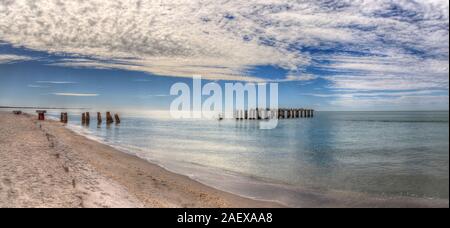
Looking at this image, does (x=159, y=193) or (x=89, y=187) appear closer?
(x=89, y=187)

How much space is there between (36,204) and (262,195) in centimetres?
728

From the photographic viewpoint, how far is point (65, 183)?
9703 mm

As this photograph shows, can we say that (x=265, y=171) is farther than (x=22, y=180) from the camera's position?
Yes

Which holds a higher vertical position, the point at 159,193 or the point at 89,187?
the point at 89,187

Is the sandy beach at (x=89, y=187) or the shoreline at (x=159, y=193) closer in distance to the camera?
the sandy beach at (x=89, y=187)

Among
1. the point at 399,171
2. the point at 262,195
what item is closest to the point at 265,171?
the point at 262,195

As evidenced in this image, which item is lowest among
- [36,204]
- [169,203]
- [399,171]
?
[399,171]

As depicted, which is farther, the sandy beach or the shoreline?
the shoreline
